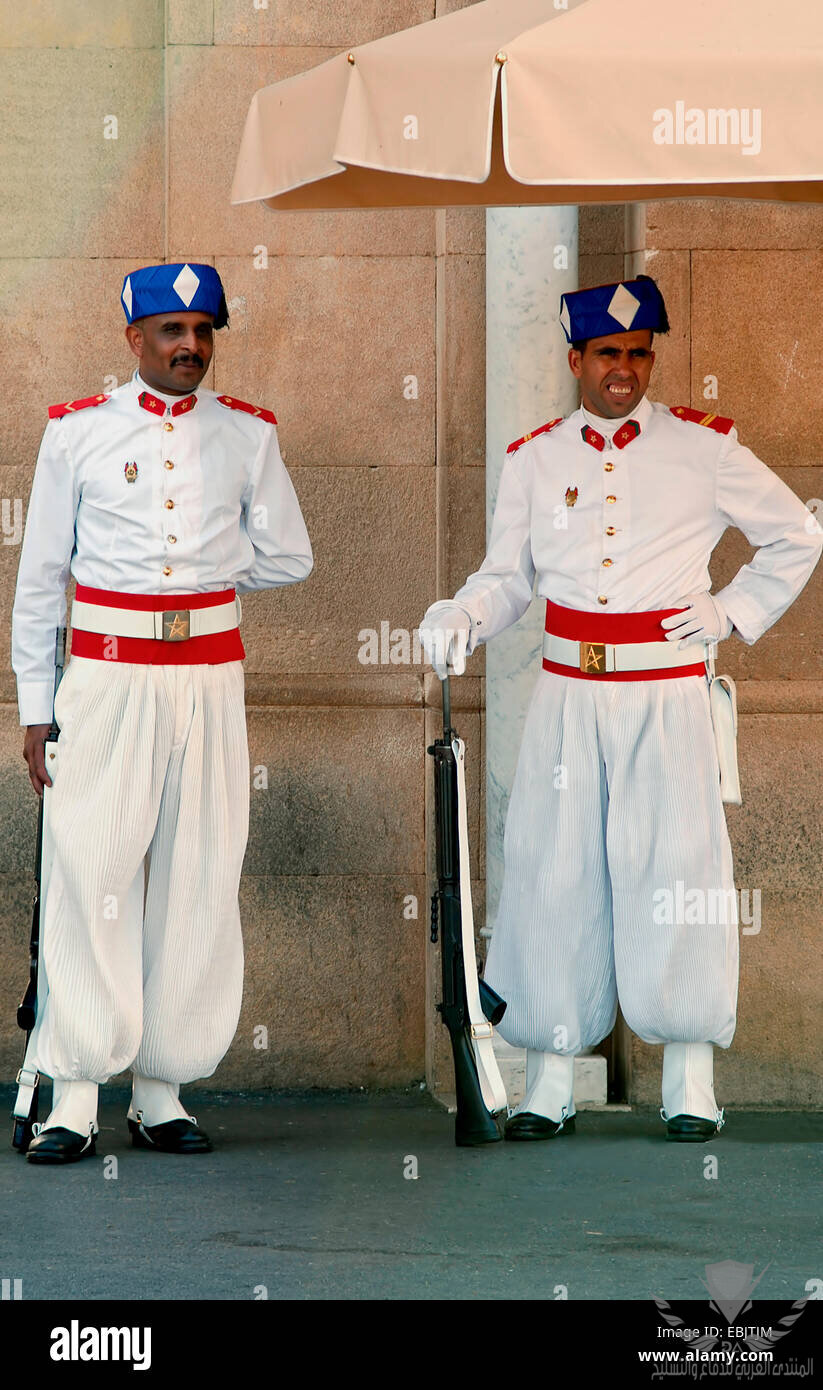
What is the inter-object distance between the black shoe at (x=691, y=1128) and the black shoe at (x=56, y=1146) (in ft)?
5.09

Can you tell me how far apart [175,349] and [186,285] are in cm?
17

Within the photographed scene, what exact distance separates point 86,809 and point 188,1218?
1121 millimetres

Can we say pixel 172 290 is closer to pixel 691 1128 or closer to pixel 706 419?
pixel 706 419

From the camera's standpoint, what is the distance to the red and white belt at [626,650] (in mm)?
5395

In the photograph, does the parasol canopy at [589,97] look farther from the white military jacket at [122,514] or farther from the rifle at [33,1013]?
the rifle at [33,1013]

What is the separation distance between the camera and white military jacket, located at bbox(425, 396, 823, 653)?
17.8 feet

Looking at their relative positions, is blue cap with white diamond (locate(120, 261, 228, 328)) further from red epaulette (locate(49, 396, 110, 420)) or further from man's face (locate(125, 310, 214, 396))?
red epaulette (locate(49, 396, 110, 420))

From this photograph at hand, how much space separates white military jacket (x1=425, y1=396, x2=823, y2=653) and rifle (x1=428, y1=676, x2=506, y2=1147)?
40cm

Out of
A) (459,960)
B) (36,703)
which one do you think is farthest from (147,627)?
(459,960)

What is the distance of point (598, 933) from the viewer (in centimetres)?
547

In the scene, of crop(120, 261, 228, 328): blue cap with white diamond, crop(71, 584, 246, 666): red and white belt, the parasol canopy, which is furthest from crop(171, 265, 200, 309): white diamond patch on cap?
crop(71, 584, 246, 666): red and white belt

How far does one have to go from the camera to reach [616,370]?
5449mm

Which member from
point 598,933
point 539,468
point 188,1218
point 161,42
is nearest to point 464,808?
point 598,933

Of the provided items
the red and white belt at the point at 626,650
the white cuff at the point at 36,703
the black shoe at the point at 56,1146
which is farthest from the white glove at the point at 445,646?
the black shoe at the point at 56,1146
